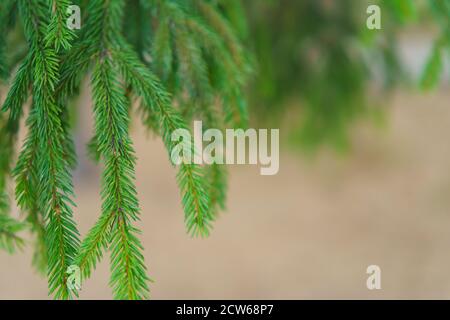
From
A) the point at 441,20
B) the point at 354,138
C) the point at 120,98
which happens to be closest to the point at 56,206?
the point at 120,98

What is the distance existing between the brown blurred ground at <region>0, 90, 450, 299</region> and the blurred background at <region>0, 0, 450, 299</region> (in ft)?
0.06

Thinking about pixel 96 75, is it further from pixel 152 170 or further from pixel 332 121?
pixel 152 170

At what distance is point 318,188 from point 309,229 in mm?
1075

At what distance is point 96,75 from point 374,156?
7.43m

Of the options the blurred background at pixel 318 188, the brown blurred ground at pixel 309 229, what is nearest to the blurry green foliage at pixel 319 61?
the blurred background at pixel 318 188

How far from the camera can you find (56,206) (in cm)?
134

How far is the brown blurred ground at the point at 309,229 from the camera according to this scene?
19.1 ft

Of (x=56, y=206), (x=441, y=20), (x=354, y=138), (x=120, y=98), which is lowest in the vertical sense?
(x=56, y=206)

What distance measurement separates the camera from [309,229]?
6844mm

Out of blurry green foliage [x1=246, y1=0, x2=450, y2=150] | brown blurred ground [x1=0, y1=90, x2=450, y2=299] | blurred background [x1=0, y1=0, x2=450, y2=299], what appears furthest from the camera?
brown blurred ground [x1=0, y1=90, x2=450, y2=299]

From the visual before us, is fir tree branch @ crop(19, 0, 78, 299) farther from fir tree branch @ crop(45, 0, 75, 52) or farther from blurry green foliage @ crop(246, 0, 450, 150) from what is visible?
blurry green foliage @ crop(246, 0, 450, 150)

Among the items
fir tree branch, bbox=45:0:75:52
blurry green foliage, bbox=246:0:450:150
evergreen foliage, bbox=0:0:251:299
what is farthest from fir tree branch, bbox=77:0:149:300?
blurry green foliage, bbox=246:0:450:150

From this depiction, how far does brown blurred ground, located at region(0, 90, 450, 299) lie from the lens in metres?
5.82

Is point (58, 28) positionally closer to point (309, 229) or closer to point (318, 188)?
point (309, 229)
